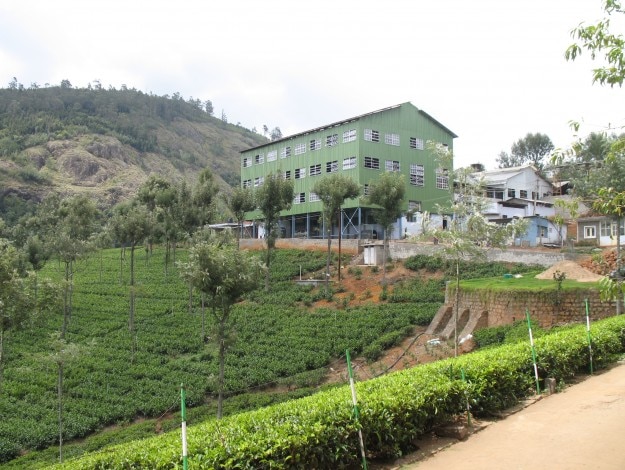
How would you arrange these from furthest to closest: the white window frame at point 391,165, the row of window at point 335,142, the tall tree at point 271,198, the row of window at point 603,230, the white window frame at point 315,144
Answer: the white window frame at point 315,144
the white window frame at point 391,165
the row of window at point 335,142
the row of window at point 603,230
the tall tree at point 271,198

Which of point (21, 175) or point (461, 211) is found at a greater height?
point (21, 175)

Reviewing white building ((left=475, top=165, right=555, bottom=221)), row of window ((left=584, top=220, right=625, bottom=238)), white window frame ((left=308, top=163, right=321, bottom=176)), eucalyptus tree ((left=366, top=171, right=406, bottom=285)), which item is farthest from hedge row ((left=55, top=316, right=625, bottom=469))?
white building ((left=475, top=165, right=555, bottom=221))

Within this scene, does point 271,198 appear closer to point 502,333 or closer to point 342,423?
point 502,333

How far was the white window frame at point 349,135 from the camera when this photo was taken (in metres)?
46.6

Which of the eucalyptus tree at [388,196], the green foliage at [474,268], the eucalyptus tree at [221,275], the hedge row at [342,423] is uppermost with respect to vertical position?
the eucalyptus tree at [388,196]

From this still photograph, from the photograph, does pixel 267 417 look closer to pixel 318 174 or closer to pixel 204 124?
pixel 318 174

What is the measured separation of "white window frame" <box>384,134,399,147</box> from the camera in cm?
4769

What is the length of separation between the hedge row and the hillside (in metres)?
93.0

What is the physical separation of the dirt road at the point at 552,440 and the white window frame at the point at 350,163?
118ft

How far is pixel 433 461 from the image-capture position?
A: 25.8ft

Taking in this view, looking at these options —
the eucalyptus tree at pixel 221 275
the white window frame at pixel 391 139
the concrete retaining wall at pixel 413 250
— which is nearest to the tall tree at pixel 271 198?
the concrete retaining wall at pixel 413 250

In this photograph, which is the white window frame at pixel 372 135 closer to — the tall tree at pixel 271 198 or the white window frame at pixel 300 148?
the white window frame at pixel 300 148

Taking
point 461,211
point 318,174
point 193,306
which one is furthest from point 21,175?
point 461,211

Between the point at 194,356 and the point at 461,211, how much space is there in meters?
14.5
